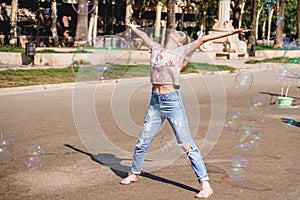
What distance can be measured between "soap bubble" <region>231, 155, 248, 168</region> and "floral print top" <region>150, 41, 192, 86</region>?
2.05 meters

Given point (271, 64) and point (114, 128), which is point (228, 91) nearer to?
point (114, 128)

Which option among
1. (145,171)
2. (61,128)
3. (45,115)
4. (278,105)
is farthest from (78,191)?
(278,105)

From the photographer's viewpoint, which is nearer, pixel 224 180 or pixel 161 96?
pixel 161 96

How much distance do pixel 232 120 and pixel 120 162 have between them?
471 centimetres

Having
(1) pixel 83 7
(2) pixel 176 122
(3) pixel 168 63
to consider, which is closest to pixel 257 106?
(2) pixel 176 122

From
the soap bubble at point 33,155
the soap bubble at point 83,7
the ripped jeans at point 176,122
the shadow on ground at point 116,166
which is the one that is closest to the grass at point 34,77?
the soap bubble at point 83,7

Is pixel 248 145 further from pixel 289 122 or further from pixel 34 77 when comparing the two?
pixel 34 77

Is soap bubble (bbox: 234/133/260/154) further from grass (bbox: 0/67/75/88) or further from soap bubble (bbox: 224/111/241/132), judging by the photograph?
grass (bbox: 0/67/75/88)

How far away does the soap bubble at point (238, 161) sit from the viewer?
770 cm

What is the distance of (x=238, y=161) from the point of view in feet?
26.0

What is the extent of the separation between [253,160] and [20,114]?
5.65 metres

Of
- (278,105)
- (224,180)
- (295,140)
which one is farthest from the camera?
(278,105)

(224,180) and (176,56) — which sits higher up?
(176,56)

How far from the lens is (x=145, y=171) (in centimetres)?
722
